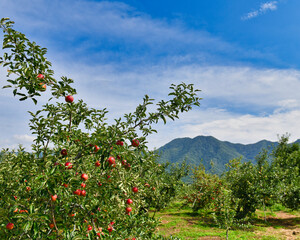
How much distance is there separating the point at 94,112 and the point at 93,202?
185cm

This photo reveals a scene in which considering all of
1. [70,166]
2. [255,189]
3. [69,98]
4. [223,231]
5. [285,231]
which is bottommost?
[285,231]

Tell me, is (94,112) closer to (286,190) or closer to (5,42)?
(5,42)

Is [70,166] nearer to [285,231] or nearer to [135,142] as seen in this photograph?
[135,142]

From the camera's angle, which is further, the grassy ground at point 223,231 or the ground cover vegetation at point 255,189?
the ground cover vegetation at point 255,189

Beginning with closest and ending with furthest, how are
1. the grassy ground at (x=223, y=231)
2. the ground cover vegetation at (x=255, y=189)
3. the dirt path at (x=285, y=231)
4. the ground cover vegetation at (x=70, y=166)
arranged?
→ the ground cover vegetation at (x=70, y=166) < the grassy ground at (x=223, y=231) < the dirt path at (x=285, y=231) < the ground cover vegetation at (x=255, y=189)

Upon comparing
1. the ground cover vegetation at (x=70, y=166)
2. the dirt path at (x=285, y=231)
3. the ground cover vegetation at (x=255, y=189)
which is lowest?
the dirt path at (x=285, y=231)

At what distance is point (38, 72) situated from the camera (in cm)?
340

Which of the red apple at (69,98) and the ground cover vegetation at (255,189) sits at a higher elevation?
the red apple at (69,98)

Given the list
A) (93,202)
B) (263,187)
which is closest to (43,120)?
(93,202)

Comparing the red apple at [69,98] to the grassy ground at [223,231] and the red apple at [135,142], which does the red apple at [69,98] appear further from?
the grassy ground at [223,231]

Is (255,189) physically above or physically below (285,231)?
above

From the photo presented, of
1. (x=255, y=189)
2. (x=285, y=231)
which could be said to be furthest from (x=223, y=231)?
(x=285, y=231)

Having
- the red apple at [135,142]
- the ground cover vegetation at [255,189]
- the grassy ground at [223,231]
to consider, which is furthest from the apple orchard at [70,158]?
the ground cover vegetation at [255,189]

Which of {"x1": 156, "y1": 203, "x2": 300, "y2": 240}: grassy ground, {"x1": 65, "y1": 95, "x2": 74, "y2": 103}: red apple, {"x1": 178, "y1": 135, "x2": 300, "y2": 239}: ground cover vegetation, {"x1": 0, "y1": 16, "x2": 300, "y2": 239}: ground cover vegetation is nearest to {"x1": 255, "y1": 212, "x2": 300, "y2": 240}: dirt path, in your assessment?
{"x1": 156, "y1": 203, "x2": 300, "y2": 240}: grassy ground
